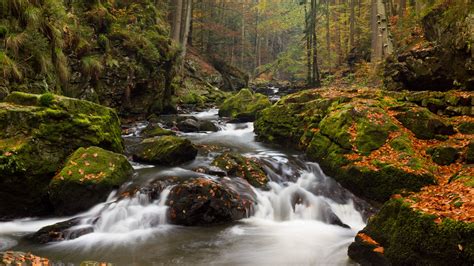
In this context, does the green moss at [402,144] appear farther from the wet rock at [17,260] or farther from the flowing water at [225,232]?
the wet rock at [17,260]

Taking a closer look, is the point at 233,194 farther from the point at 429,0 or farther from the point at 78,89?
the point at 429,0

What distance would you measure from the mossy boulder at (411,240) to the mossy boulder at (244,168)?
11.8 feet

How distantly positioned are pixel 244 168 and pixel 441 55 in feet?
22.3

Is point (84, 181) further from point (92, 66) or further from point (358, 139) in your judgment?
point (92, 66)

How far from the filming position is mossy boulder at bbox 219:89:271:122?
1762 centimetres

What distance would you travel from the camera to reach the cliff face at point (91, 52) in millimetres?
9734

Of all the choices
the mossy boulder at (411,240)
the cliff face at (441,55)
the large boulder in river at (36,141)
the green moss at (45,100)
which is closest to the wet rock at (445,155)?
the cliff face at (441,55)

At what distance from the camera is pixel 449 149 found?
26.0 feet

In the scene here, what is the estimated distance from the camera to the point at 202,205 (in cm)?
699

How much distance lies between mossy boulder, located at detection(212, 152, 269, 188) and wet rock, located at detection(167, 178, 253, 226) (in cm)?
142

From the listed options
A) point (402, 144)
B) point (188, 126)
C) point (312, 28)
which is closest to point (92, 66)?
point (188, 126)

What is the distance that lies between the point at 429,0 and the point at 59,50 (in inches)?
497

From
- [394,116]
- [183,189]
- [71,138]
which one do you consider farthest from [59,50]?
[394,116]

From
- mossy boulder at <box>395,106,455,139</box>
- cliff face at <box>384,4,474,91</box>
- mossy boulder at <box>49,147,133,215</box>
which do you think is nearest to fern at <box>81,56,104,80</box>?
mossy boulder at <box>49,147,133,215</box>
